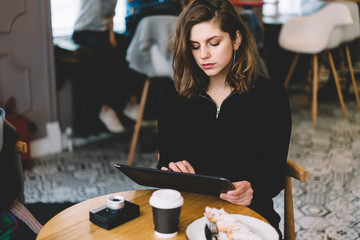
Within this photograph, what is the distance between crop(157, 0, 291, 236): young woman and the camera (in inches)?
54.3

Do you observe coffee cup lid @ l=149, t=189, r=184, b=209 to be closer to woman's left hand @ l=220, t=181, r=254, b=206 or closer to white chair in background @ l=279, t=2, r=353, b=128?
woman's left hand @ l=220, t=181, r=254, b=206

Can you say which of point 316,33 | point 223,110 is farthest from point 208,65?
point 316,33

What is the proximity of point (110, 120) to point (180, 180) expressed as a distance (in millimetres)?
2509

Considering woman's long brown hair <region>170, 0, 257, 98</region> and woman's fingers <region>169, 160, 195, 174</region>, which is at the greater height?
woman's long brown hair <region>170, 0, 257, 98</region>

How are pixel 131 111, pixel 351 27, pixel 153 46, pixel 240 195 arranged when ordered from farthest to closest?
pixel 351 27
pixel 131 111
pixel 153 46
pixel 240 195

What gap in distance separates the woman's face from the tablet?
0.41 metres

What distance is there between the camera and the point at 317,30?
161 inches

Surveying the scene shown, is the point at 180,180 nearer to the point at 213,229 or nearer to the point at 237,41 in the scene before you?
the point at 213,229

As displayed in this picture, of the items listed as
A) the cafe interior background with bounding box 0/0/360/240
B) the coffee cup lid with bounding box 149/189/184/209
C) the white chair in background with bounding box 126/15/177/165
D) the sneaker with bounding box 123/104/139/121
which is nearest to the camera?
the coffee cup lid with bounding box 149/189/184/209

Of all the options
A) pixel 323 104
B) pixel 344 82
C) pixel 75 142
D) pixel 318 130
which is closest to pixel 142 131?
pixel 75 142

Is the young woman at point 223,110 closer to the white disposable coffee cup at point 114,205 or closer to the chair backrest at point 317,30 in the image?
the white disposable coffee cup at point 114,205

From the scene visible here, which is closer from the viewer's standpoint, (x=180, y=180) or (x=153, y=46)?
(x=180, y=180)

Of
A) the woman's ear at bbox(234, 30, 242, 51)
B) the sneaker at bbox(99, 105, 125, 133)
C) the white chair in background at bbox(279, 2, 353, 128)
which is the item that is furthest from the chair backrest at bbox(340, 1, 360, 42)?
the woman's ear at bbox(234, 30, 242, 51)

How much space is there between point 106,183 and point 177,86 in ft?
4.61
